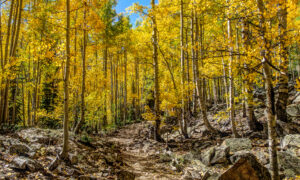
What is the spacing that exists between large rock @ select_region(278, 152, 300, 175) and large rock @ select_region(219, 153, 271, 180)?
2.63ft

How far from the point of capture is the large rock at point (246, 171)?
4.09 m

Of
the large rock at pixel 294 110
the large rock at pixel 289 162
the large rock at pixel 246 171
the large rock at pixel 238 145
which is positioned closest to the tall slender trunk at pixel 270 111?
the large rock at pixel 246 171

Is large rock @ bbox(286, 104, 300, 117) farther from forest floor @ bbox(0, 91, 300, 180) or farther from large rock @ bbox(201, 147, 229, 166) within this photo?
large rock @ bbox(201, 147, 229, 166)

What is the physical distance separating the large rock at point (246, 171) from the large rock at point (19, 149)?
5192 millimetres

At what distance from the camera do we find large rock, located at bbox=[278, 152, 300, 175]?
4.51 meters

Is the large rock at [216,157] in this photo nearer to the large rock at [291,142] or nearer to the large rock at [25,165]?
the large rock at [291,142]

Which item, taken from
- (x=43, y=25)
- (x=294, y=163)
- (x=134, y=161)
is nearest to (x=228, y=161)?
(x=294, y=163)

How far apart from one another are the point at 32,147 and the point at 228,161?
6005mm

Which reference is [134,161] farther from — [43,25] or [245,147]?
[43,25]

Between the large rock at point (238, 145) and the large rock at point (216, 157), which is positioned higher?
the large rock at point (238, 145)

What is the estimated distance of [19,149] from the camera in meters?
5.07

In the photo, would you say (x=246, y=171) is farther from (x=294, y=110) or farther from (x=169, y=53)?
(x=169, y=53)

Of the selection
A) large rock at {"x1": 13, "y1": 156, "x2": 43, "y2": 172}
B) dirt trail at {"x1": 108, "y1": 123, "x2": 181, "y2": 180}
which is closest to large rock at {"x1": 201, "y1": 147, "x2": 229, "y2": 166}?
dirt trail at {"x1": 108, "y1": 123, "x2": 181, "y2": 180}

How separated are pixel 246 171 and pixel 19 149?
5.88m
